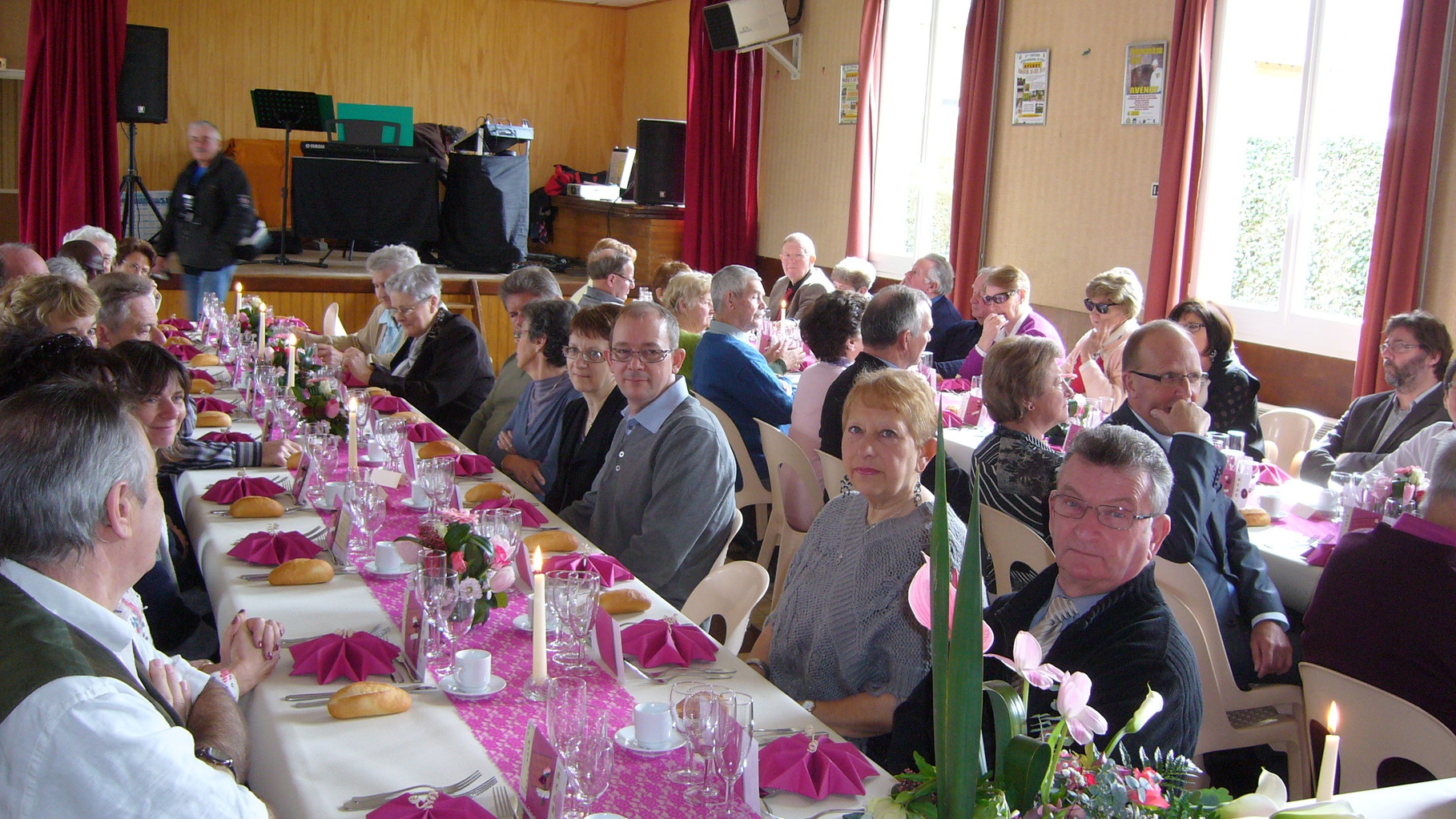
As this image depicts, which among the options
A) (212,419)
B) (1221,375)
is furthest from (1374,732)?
(212,419)

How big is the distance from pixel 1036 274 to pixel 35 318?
5566mm

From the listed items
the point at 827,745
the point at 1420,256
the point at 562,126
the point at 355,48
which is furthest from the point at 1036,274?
the point at 355,48

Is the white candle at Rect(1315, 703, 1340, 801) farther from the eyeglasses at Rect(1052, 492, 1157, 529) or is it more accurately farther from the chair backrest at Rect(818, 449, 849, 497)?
the chair backrest at Rect(818, 449, 849, 497)

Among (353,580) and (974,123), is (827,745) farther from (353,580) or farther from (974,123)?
(974,123)

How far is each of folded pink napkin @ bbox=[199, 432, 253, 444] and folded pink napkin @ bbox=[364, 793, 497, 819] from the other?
2541mm

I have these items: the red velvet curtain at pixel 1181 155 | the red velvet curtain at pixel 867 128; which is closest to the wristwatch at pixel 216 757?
the red velvet curtain at pixel 1181 155

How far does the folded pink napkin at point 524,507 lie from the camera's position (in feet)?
10.0

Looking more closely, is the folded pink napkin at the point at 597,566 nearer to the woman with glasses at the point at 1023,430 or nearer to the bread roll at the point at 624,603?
the bread roll at the point at 624,603

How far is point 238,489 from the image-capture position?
3191mm

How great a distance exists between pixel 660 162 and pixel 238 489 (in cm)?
818

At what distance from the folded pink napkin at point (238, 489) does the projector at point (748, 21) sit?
7368 millimetres

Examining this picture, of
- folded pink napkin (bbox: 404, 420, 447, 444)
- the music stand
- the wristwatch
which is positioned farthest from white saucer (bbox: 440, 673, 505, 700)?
the music stand

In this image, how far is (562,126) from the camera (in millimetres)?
13133

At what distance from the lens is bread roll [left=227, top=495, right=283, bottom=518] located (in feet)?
9.94
